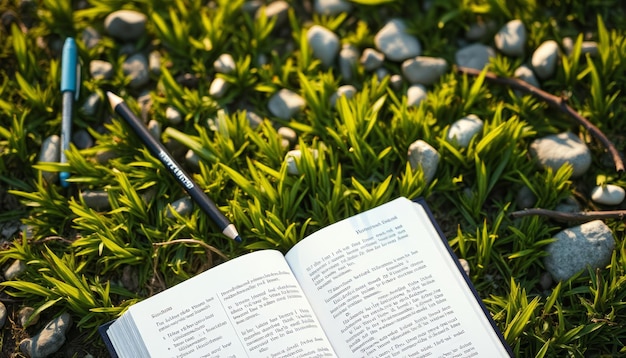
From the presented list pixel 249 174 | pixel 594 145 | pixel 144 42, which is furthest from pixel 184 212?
pixel 594 145

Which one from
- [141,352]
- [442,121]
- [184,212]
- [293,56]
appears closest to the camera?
[141,352]

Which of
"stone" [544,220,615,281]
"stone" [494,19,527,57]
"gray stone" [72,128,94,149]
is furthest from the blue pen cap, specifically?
"stone" [544,220,615,281]

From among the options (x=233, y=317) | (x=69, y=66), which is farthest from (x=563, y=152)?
(x=69, y=66)

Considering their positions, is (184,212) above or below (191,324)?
above

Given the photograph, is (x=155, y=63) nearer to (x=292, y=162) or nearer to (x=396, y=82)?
(x=292, y=162)

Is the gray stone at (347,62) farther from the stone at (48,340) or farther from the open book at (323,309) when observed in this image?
the stone at (48,340)

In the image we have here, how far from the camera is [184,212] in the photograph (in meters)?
1.40

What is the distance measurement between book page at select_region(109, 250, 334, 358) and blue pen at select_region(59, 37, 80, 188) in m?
0.43

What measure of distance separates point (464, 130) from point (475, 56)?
252 millimetres

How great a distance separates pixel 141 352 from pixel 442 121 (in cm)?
84

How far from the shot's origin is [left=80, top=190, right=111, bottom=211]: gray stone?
142 cm

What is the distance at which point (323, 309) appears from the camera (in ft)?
4.00

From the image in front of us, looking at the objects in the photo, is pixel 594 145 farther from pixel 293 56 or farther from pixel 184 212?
pixel 184 212

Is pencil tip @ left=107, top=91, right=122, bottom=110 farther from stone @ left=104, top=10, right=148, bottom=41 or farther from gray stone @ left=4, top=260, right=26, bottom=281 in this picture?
gray stone @ left=4, top=260, right=26, bottom=281
